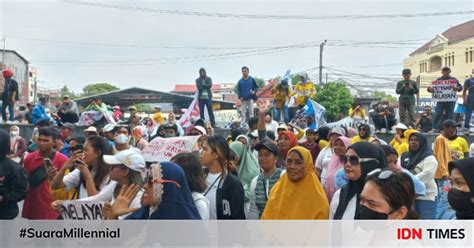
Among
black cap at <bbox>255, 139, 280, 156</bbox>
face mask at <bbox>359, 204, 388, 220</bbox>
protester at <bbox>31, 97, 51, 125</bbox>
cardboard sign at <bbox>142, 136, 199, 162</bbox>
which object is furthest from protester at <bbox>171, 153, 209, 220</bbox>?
protester at <bbox>31, 97, 51, 125</bbox>

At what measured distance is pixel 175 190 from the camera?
3.26 meters

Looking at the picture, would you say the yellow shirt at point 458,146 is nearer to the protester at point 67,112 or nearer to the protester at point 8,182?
the protester at point 8,182

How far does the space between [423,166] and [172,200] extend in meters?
3.59

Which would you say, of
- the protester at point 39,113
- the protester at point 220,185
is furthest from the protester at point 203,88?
the protester at point 220,185

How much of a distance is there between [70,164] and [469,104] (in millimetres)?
9479

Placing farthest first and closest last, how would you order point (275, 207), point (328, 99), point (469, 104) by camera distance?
point (328, 99) < point (469, 104) < point (275, 207)

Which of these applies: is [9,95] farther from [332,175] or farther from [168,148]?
[332,175]

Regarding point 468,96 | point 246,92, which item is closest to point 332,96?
point 246,92

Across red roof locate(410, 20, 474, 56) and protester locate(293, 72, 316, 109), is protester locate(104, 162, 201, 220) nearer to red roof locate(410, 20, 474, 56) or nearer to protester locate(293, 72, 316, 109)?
protester locate(293, 72, 316, 109)

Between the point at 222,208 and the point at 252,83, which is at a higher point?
the point at 252,83

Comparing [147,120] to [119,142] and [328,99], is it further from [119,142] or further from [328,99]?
[328,99]

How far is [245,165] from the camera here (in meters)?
5.80

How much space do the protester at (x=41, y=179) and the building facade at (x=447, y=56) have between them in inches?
1425

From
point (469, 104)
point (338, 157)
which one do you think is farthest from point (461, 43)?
point (338, 157)
